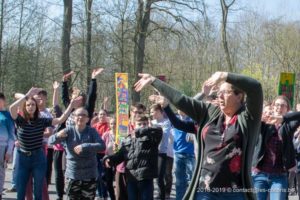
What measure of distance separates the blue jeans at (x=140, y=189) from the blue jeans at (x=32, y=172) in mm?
1251

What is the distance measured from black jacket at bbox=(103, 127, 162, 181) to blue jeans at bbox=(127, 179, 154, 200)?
0.30 feet

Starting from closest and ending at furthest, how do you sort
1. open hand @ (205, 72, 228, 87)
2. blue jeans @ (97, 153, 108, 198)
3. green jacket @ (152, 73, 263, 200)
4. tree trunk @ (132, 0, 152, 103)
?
1. open hand @ (205, 72, 228, 87)
2. green jacket @ (152, 73, 263, 200)
3. blue jeans @ (97, 153, 108, 198)
4. tree trunk @ (132, 0, 152, 103)

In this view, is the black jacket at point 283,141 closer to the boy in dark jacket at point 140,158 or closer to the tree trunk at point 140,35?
the boy in dark jacket at point 140,158

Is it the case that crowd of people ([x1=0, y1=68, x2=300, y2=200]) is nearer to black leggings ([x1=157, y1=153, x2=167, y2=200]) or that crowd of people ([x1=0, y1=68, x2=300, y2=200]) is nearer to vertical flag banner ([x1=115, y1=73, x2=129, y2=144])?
black leggings ([x1=157, y1=153, x2=167, y2=200])

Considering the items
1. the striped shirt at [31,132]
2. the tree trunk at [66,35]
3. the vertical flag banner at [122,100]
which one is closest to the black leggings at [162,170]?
the vertical flag banner at [122,100]

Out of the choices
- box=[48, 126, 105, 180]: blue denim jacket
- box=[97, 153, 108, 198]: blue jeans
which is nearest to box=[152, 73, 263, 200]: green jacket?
box=[48, 126, 105, 180]: blue denim jacket

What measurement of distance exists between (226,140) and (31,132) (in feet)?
13.3

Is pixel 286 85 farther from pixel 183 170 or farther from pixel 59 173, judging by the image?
pixel 59 173

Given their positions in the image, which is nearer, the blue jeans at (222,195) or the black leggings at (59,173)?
the blue jeans at (222,195)

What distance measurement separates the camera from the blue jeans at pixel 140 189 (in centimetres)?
780

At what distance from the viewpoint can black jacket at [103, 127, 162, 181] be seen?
25.4 ft

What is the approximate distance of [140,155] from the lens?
7.75 metres

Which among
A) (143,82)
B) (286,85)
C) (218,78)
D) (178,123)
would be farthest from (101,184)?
(218,78)

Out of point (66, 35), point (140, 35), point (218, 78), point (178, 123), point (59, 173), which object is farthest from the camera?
point (140, 35)
